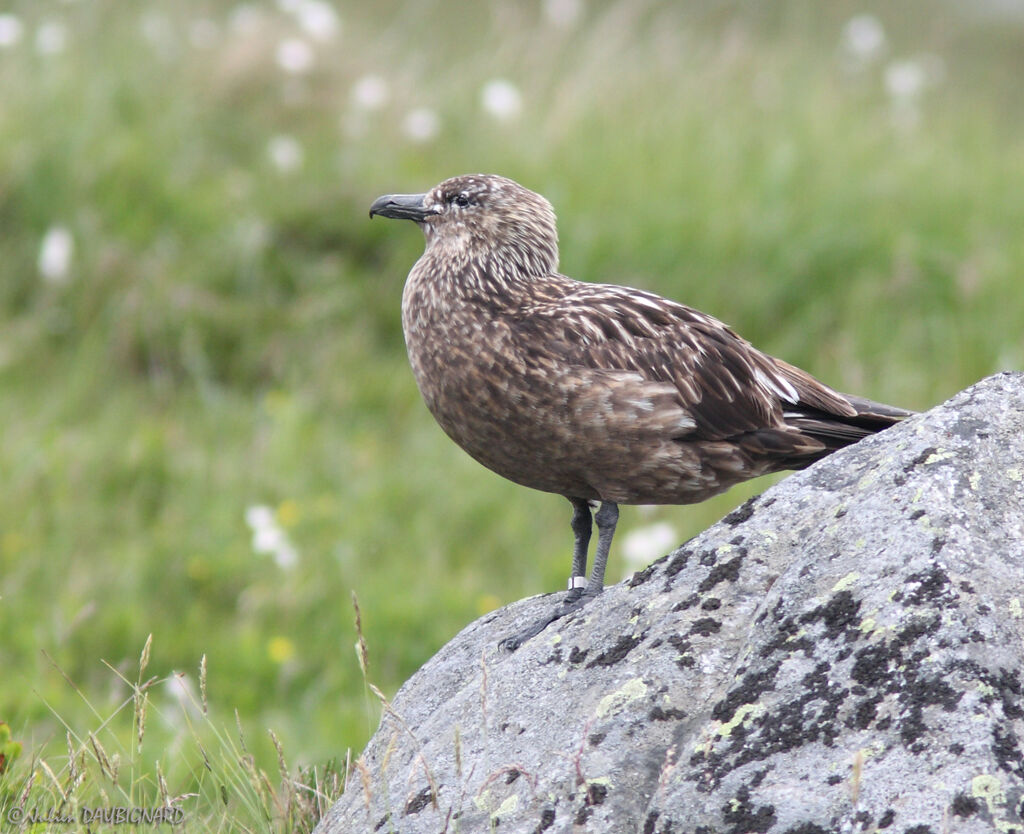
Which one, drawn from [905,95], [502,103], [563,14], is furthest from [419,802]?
[905,95]

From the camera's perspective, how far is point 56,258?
755cm

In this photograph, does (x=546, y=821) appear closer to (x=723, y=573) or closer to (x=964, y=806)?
(x=723, y=573)

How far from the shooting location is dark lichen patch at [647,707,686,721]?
2529 millimetres

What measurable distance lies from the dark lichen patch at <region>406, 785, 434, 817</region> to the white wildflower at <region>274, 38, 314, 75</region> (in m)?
7.06

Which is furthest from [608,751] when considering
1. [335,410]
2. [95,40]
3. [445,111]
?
[95,40]

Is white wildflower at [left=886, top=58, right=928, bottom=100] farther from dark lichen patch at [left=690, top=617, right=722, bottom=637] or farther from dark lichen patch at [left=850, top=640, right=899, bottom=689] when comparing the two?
dark lichen patch at [left=850, top=640, right=899, bottom=689]

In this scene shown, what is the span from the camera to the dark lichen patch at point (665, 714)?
253 centimetres

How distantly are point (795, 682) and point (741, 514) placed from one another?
55 cm

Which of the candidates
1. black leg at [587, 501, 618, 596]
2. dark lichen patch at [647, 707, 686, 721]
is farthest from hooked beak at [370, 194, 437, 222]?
dark lichen patch at [647, 707, 686, 721]

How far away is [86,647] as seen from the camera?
19.7ft

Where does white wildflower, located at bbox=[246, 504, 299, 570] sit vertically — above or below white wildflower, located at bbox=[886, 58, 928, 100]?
below

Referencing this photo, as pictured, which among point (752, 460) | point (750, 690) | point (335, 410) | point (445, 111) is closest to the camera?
point (750, 690)

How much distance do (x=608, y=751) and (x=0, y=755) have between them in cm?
152

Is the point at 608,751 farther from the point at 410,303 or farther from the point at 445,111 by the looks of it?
the point at 445,111
